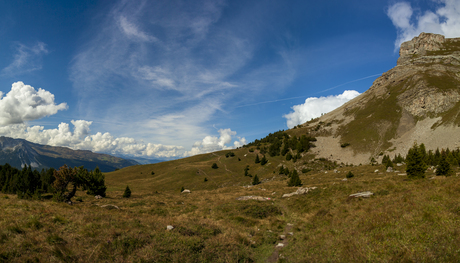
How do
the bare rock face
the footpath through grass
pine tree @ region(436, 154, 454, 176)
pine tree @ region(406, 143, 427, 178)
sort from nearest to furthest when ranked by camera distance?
the footpath through grass → pine tree @ region(406, 143, 427, 178) → pine tree @ region(436, 154, 454, 176) → the bare rock face

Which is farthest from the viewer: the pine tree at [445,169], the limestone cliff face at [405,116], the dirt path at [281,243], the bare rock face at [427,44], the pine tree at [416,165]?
the bare rock face at [427,44]

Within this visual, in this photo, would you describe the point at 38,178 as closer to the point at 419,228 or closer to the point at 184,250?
the point at 184,250

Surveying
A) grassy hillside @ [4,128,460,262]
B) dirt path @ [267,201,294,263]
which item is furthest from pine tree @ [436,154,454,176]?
dirt path @ [267,201,294,263]

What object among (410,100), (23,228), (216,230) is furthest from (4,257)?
(410,100)

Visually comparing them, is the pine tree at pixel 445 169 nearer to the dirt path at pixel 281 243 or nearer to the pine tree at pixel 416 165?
the pine tree at pixel 416 165

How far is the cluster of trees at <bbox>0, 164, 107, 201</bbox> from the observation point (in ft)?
101

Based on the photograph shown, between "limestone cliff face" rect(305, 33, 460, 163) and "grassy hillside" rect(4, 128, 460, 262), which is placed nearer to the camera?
"grassy hillside" rect(4, 128, 460, 262)

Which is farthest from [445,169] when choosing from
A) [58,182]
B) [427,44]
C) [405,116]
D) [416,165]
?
[427,44]

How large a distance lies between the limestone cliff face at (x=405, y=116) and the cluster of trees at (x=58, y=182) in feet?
348

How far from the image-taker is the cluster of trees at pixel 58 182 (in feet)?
101

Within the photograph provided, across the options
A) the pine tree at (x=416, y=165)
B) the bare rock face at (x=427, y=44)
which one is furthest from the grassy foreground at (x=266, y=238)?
the bare rock face at (x=427, y=44)

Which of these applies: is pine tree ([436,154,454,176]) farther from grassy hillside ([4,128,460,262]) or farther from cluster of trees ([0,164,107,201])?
cluster of trees ([0,164,107,201])

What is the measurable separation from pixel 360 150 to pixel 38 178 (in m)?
143

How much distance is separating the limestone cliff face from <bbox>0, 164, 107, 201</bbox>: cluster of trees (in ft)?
348
